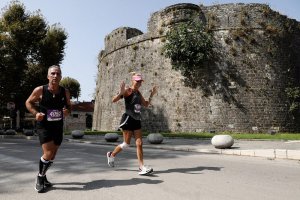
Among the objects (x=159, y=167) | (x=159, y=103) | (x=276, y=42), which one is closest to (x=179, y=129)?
(x=159, y=103)

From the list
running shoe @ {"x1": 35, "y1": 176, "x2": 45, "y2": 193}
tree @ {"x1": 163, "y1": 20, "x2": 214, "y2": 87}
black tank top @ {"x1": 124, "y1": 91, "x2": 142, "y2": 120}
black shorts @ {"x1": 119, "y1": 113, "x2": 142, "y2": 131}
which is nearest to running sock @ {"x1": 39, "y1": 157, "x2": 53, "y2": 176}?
running shoe @ {"x1": 35, "y1": 176, "x2": 45, "y2": 193}

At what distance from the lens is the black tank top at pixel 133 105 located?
7402mm

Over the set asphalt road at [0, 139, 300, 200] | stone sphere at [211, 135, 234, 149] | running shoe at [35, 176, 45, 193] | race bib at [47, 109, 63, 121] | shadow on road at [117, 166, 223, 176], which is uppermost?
race bib at [47, 109, 63, 121]

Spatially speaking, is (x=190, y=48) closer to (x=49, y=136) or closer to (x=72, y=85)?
(x=49, y=136)

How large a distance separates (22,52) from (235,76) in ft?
67.6

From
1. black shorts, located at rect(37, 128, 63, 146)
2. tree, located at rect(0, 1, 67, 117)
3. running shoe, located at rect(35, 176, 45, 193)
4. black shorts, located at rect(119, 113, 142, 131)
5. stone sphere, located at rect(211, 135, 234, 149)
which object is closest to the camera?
running shoe, located at rect(35, 176, 45, 193)

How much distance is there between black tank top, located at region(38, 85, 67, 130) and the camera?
578cm

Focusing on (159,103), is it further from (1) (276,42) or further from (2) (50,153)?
(2) (50,153)

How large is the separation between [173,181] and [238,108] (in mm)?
22059

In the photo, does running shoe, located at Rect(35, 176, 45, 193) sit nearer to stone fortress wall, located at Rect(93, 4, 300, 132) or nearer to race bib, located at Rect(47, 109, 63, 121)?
race bib, located at Rect(47, 109, 63, 121)

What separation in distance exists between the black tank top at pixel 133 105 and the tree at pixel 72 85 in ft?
212

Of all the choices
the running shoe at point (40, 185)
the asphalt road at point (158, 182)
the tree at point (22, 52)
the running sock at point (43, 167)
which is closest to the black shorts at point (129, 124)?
the asphalt road at point (158, 182)

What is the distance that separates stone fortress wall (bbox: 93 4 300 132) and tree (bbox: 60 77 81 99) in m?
43.5

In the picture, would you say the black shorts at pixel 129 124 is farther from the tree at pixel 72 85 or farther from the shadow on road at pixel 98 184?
the tree at pixel 72 85
